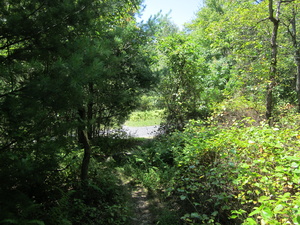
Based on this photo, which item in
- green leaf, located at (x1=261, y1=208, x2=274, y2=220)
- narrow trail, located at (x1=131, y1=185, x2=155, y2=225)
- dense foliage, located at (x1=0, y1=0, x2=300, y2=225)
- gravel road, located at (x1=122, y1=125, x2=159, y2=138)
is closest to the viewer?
green leaf, located at (x1=261, y1=208, x2=274, y2=220)

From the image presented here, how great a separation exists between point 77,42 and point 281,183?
Answer: 3.20 metres

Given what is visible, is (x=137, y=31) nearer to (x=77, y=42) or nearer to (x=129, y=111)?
(x=129, y=111)

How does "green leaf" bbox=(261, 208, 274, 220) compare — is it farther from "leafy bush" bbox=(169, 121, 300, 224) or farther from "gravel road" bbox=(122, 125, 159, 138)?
"gravel road" bbox=(122, 125, 159, 138)

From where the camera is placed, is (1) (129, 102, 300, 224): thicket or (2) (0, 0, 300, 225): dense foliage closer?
(2) (0, 0, 300, 225): dense foliage

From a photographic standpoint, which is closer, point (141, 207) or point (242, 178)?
point (242, 178)

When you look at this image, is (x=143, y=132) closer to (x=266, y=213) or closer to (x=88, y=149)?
(x=88, y=149)

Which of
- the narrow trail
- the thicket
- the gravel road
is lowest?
the narrow trail

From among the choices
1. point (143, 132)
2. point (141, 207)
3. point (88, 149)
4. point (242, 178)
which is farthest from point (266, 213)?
point (143, 132)

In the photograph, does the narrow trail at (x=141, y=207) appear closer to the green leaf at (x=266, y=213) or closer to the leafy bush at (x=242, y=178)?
the leafy bush at (x=242, y=178)

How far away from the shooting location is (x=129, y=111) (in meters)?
7.41

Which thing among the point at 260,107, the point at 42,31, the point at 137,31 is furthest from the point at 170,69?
the point at 42,31

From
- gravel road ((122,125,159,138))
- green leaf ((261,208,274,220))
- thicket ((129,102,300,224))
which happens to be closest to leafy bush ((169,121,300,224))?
thicket ((129,102,300,224))

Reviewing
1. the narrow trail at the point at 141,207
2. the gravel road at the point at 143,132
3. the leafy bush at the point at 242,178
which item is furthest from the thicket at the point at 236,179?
the gravel road at the point at 143,132

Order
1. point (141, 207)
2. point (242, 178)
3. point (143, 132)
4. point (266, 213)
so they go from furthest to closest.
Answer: point (143, 132) → point (141, 207) → point (242, 178) → point (266, 213)
